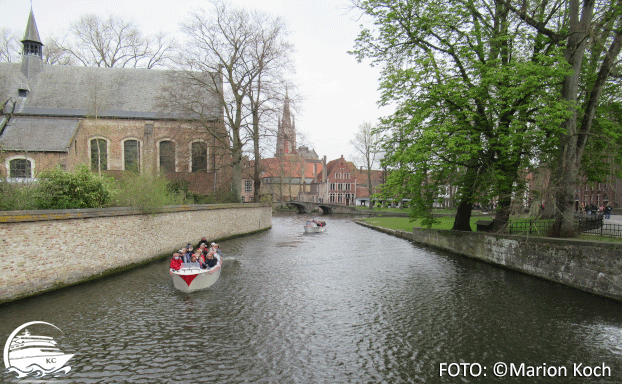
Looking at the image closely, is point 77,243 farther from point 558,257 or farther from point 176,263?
→ point 558,257

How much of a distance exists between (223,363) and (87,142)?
99.9 feet

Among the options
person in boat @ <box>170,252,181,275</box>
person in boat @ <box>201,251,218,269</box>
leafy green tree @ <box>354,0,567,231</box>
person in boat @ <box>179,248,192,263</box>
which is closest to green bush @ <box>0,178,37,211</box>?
person in boat @ <box>170,252,181,275</box>

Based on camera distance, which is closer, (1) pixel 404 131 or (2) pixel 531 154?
(2) pixel 531 154

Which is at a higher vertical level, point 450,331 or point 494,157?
point 494,157

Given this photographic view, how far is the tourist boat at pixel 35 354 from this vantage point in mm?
6293

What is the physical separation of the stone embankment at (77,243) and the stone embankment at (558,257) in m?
13.1

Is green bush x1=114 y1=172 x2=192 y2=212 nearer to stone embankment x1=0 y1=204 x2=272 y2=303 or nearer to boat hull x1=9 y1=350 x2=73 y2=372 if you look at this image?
stone embankment x1=0 y1=204 x2=272 y2=303

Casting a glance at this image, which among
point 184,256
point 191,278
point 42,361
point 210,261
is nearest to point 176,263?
point 184,256

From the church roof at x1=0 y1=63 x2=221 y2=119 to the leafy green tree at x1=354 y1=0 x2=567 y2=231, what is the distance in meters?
18.4

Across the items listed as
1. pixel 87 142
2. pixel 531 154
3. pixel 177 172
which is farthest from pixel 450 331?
pixel 87 142

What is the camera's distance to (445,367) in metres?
6.39

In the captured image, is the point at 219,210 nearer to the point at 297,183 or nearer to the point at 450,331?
the point at 450,331

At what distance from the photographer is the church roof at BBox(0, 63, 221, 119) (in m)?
31.1

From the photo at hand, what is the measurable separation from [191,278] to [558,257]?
34.9 ft
